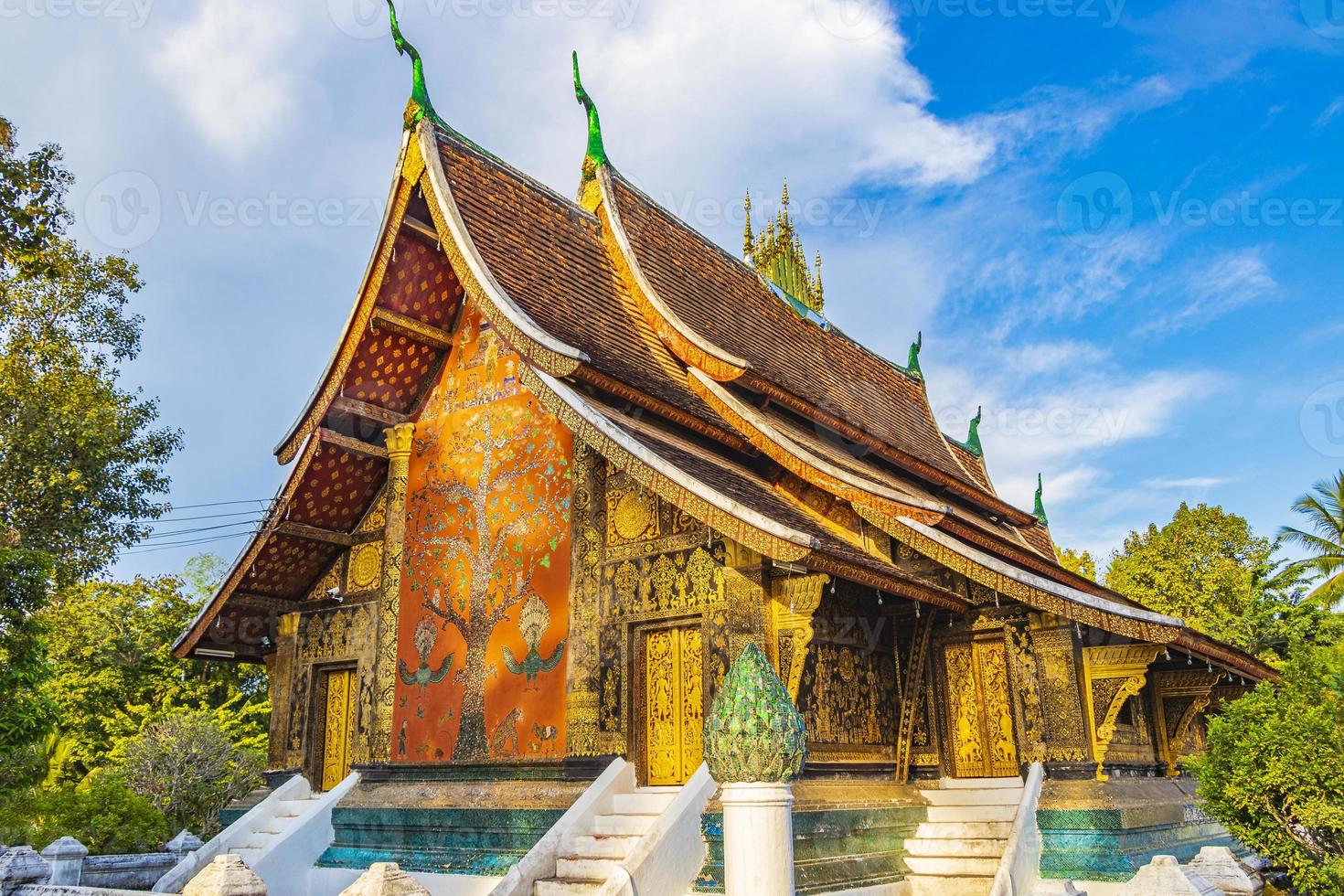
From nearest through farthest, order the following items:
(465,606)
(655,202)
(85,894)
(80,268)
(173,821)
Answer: (85,894) → (465,606) → (655,202) → (173,821) → (80,268)

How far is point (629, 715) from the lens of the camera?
299 inches

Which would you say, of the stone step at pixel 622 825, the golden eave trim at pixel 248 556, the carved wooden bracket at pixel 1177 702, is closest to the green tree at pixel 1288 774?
the carved wooden bracket at pixel 1177 702

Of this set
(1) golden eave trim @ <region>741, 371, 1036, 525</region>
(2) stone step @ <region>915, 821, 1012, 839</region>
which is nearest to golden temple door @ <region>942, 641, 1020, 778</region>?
(2) stone step @ <region>915, 821, 1012, 839</region>

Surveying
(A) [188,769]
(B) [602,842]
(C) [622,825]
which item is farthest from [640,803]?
(A) [188,769]

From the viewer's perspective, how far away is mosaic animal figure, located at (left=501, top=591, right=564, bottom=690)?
26.8ft

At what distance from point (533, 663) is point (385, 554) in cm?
236

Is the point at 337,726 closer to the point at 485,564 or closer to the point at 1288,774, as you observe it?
the point at 485,564

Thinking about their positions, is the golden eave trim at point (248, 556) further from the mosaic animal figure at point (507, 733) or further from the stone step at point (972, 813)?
the stone step at point (972, 813)

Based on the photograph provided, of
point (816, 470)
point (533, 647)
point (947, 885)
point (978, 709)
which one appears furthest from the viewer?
point (978, 709)

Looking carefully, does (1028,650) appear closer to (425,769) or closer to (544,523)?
(544,523)

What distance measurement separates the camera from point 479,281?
27.5 feet

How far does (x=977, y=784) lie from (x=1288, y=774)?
2.36 metres

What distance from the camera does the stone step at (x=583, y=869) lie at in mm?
6477

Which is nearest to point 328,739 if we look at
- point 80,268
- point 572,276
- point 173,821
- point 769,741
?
point 572,276
